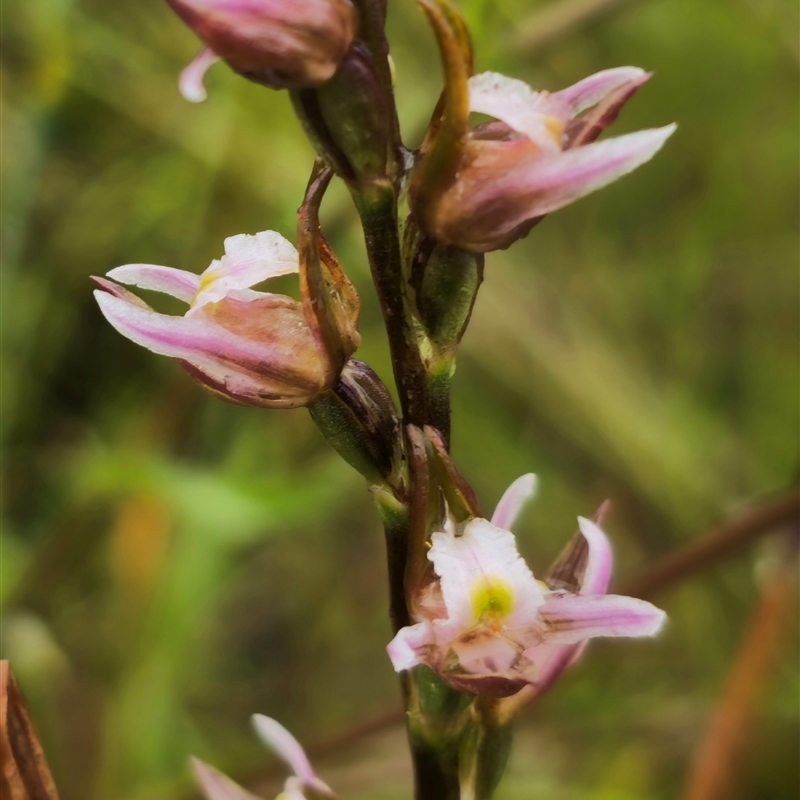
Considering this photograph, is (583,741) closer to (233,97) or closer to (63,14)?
(233,97)

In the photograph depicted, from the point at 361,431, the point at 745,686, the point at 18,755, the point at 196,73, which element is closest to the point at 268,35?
the point at 196,73

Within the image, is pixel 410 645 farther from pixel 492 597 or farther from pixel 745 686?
pixel 745 686

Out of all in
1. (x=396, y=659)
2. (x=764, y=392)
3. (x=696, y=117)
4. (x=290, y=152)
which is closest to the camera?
(x=396, y=659)

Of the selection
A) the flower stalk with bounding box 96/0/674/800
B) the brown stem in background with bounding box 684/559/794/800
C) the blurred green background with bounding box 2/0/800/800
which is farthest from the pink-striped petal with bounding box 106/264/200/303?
the brown stem in background with bounding box 684/559/794/800

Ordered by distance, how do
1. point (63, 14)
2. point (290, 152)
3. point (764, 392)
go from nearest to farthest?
point (63, 14) → point (290, 152) → point (764, 392)

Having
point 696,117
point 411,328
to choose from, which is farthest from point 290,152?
point 411,328

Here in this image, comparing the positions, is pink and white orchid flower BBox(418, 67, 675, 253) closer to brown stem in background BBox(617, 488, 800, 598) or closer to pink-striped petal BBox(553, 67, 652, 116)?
pink-striped petal BBox(553, 67, 652, 116)

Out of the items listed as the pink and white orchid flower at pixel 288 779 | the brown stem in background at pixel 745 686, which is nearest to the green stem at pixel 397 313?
the pink and white orchid flower at pixel 288 779

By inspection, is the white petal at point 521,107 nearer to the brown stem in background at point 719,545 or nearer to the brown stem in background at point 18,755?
the brown stem in background at point 18,755
